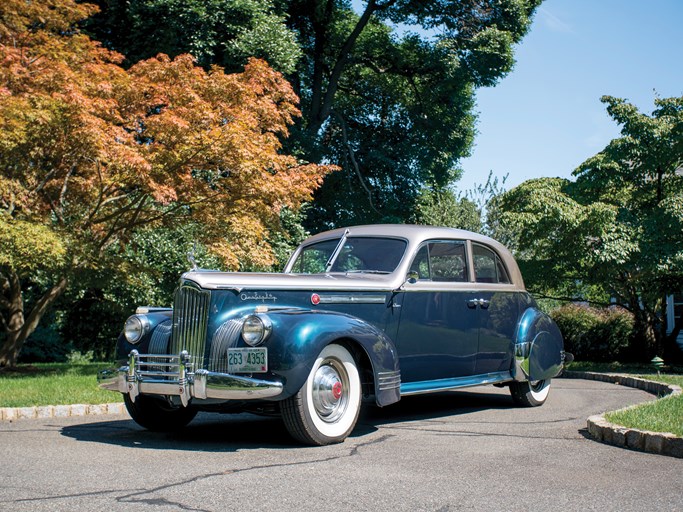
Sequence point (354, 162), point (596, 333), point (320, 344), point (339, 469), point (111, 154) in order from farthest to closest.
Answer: point (354, 162) → point (596, 333) → point (111, 154) → point (320, 344) → point (339, 469)

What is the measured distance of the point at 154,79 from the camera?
15523 millimetres

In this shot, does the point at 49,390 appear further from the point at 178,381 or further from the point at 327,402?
the point at 327,402

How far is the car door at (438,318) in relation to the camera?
323 inches

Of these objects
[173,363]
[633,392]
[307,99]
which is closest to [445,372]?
[173,363]

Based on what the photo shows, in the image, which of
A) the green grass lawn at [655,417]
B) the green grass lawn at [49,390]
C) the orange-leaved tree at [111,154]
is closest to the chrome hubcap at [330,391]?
the green grass lawn at [655,417]

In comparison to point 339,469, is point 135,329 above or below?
above

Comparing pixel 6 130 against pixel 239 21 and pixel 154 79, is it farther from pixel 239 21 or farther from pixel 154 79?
pixel 239 21

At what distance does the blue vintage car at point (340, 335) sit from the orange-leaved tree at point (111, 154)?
5610 mm

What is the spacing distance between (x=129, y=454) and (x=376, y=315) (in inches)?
108

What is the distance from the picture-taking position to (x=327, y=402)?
691 centimetres

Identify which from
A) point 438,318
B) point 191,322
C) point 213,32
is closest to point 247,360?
point 191,322

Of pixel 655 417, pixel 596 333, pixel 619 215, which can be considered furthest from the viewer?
pixel 596 333

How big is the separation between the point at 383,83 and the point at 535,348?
68.3 ft

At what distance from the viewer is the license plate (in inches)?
257
